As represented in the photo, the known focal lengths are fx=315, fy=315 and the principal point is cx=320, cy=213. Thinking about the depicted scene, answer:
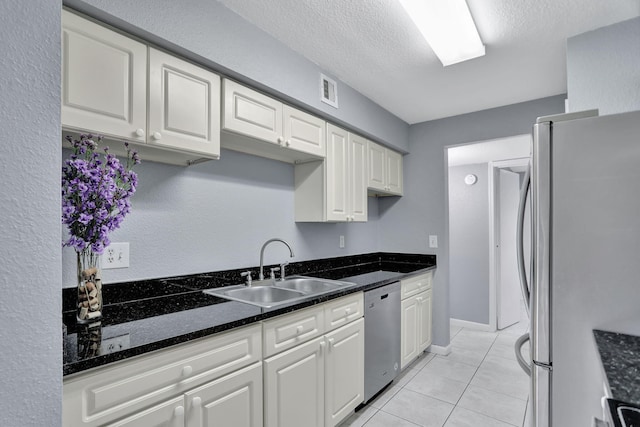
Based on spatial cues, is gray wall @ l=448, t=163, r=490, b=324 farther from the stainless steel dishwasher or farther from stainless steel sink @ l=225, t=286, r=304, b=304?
stainless steel sink @ l=225, t=286, r=304, b=304

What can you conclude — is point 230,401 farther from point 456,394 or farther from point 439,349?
point 439,349

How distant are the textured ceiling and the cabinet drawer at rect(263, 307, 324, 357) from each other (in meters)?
1.57

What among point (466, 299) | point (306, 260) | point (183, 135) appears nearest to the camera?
point (183, 135)

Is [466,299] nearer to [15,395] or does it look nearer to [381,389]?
[381,389]

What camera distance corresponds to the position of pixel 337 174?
2463mm

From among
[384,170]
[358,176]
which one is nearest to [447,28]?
[358,176]

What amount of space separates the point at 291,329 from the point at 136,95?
1.26 metres

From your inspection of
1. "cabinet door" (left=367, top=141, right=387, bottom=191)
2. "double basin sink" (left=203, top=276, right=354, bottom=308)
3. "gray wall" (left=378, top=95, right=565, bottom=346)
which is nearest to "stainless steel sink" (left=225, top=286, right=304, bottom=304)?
"double basin sink" (left=203, top=276, right=354, bottom=308)

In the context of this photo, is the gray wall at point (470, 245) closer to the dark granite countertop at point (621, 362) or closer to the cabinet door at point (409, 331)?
the cabinet door at point (409, 331)

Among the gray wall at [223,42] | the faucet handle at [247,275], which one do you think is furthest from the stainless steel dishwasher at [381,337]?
the gray wall at [223,42]

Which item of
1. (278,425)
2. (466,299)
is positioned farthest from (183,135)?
(466,299)

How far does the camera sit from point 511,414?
2.15 metres

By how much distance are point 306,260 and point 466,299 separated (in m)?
2.64

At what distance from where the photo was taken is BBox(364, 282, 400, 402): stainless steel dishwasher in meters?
2.16
